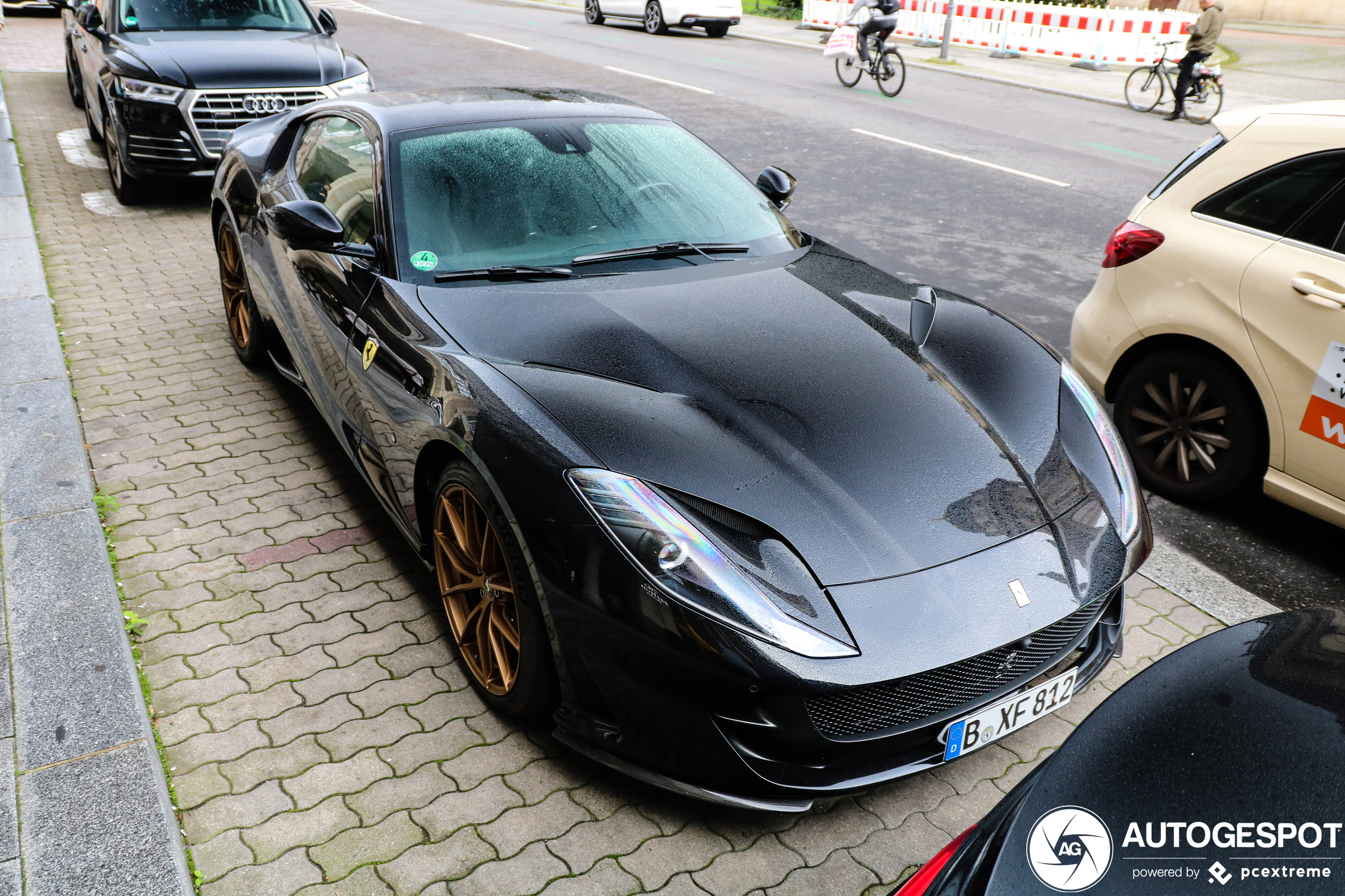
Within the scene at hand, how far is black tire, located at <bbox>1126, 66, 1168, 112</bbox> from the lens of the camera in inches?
630

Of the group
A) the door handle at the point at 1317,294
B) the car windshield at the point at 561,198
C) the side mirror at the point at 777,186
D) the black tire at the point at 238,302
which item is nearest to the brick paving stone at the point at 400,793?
the car windshield at the point at 561,198

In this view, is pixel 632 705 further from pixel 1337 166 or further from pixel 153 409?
pixel 153 409

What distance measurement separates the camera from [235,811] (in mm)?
2828

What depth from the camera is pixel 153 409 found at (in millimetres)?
5234

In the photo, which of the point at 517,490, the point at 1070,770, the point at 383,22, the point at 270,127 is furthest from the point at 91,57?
the point at 383,22

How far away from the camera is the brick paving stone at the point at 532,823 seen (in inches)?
108

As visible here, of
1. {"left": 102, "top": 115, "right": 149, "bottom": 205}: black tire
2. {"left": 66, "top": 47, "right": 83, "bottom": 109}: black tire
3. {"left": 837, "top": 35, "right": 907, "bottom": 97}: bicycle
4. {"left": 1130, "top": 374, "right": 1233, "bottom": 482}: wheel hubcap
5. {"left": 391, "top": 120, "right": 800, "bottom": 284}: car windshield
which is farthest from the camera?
{"left": 837, "top": 35, "right": 907, "bottom": 97}: bicycle

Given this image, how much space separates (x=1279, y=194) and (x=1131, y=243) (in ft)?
1.89

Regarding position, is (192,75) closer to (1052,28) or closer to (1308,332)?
(1308,332)

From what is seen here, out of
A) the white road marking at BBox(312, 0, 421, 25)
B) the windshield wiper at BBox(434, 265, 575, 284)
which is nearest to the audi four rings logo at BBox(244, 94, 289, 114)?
the windshield wiper at BBox(434, 265, 575, 284)

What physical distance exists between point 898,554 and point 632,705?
73 cm

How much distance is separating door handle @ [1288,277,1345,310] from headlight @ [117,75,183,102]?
7719 millimetres

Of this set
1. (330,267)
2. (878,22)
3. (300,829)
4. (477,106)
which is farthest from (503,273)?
(878,22)

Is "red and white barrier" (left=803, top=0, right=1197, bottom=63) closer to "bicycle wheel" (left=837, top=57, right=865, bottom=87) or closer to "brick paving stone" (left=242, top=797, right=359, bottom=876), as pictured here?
"bicycle wheel" (left=837, top=57, right=865, bottom=87)
